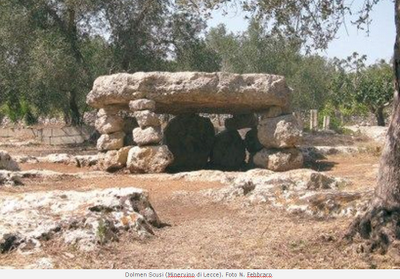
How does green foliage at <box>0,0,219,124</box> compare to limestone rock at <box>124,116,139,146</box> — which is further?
green foliage at <box>0,0,219,124</box>

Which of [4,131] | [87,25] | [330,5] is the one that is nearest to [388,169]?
[330,5]

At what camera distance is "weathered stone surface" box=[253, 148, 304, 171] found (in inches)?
596

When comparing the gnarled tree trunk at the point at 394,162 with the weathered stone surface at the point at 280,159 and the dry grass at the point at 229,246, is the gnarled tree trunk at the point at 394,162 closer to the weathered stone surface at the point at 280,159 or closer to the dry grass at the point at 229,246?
the dry grass at the point at 229,246

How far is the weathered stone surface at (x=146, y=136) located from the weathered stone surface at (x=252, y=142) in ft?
13.0

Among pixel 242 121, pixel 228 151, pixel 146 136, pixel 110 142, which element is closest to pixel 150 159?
pixel 146 136

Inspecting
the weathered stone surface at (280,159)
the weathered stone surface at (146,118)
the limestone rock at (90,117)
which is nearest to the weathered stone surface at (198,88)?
the weathered stone surface at (146,118)

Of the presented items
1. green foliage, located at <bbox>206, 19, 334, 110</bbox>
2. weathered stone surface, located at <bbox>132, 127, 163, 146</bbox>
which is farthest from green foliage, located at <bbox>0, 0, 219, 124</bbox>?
green foliage, located at <bbox>206, 19, 334, 110</bbox>

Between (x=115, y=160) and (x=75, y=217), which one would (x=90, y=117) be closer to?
(x=115, y=160)

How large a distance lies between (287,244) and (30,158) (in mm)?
12043

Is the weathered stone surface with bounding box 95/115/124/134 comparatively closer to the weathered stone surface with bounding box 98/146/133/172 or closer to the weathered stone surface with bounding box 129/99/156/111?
the weathered stone surface with bounding box 98/146/133/172

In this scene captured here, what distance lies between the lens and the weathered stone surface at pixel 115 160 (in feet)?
51.3

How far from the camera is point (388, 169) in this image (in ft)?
19.6

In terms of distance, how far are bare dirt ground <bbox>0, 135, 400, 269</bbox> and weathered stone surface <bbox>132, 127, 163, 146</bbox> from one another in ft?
19.1

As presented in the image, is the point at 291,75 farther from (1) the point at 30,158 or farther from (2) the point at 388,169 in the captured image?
(2) the point at 388,169
